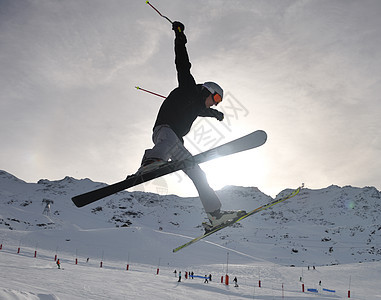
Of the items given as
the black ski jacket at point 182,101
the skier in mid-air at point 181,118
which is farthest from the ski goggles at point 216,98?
the black ski jacket at point 182,101

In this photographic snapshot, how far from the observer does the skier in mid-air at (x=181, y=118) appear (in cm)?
327

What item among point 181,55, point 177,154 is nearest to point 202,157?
point 177,154

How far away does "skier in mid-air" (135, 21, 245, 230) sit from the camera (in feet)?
10.7

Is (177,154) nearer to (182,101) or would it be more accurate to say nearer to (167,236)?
(182,101)

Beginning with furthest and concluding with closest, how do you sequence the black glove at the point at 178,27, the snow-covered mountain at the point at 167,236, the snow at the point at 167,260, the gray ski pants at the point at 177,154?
1. the snow-covered mountain at the point at 167,236
2. the snow at the point at 167,260
3. the gray ski pants at the point at 177,154
4. the black glove at the point at 178,27

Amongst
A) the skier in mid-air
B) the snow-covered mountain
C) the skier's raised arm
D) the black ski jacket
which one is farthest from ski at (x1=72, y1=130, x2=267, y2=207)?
the snow-covered mountain

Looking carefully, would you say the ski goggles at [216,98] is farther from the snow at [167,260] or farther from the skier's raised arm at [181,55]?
the snow at [167,260]

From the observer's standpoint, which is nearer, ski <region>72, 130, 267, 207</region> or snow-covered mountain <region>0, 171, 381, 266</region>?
ski <region>72, 130, 267, 207</region>

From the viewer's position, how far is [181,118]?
3449 mm

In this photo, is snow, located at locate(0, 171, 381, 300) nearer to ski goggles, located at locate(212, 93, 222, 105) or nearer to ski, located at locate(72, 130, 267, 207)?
ski, located at locate(72, 130, 267, 207)

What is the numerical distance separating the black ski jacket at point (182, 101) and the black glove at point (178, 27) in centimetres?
4

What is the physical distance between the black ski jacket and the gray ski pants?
109 millimetres

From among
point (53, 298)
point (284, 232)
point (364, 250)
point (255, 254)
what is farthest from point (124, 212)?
point (53, 298)

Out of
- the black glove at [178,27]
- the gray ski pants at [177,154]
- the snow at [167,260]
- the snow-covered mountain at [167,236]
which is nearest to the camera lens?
the black glove at [178,27]
